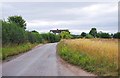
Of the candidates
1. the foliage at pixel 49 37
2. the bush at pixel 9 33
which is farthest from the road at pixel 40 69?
the foliage at pixel 49 37

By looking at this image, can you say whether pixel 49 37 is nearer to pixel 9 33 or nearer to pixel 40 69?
pixel 9 33

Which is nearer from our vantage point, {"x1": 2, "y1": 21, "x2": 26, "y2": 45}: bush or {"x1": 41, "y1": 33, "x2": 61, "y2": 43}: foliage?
{"x1": 2, "y1": 21, "x2": 26, "y2": 45}: bush

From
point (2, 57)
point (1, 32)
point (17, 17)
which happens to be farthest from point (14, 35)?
point (17, 17)

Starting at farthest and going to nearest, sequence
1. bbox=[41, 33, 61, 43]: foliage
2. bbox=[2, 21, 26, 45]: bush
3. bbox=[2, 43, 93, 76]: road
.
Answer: bbox=[41, 33, 61, 43]: foliage → bbox=[2, 21, 26, 45]: bush → bbox=[2, 43, 93, 76]: road

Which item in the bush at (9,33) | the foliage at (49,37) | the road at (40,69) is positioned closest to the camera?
the road at (40,69)

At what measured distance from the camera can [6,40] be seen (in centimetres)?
3822

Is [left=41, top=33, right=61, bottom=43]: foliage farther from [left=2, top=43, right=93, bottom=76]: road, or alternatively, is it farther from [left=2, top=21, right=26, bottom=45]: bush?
[left=2, top=43, right=93, bottom=76]: road

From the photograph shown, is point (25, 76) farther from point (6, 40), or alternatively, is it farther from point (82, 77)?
point (6, 40)

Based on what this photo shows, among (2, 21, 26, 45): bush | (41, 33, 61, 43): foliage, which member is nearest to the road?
(2, 21, 26, 45): bush

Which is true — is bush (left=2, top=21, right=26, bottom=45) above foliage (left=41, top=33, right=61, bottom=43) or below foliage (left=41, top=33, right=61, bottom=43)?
above

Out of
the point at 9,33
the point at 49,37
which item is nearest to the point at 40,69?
the point at 9,33

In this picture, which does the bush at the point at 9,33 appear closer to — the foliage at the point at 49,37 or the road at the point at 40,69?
the road at the point at 40,69

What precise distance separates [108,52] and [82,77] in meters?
5.45

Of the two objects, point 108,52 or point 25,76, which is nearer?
point 25,76
